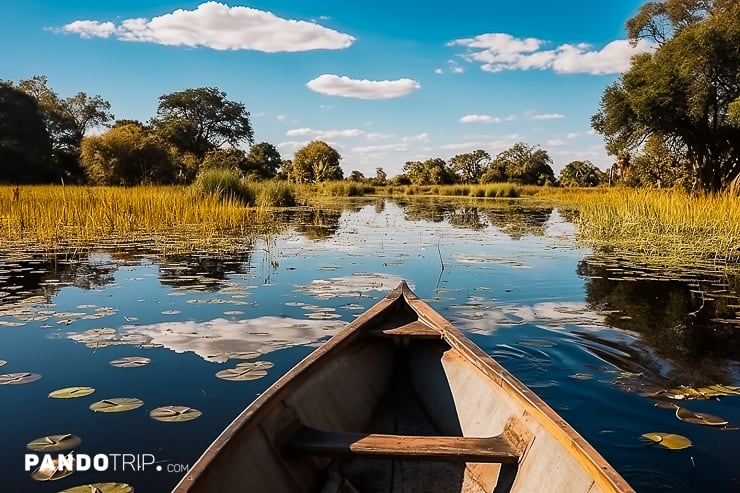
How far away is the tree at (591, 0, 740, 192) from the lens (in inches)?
718

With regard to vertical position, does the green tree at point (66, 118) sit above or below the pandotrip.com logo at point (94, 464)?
above

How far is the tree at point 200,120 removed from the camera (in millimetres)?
48625

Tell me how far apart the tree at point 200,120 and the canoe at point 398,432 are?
1878 inches

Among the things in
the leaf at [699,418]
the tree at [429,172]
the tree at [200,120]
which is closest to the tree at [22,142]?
the tree at [200,120]

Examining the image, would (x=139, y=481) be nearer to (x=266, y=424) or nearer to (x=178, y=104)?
(x=266, y=424)

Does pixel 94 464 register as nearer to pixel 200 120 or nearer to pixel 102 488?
pixel 102 488

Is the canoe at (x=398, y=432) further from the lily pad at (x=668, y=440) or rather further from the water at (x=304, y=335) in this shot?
the lily pad at (x=668, y=440)

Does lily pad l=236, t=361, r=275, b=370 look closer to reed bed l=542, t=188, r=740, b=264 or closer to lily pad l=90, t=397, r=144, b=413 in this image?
lily pad l=90, t=397, r=144, b=413

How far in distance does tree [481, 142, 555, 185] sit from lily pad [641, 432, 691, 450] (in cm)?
4942

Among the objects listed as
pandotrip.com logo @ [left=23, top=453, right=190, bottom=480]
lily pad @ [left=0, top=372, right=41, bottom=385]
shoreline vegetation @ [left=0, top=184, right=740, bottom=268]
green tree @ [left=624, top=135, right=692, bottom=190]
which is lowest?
pandotrip.com logo @ [left=23, top=453, right=190, bottom=480]

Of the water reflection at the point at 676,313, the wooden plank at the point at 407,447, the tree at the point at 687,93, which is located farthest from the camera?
the tree at the point at 687,93

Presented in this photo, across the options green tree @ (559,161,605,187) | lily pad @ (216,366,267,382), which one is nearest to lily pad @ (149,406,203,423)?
lily pad @ (216,366,267,382)

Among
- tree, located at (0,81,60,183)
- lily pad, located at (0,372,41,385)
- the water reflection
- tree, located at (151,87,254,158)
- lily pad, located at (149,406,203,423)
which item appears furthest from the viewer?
tree, located at (151,87,254,158)

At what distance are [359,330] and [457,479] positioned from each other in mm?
1156
